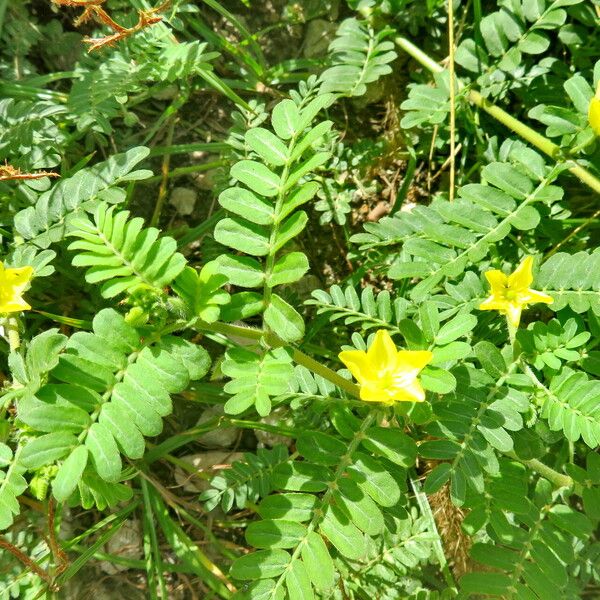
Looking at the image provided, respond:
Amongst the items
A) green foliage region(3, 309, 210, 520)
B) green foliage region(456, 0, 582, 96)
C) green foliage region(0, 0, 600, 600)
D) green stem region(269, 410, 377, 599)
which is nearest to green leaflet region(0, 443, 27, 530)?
green foliage region(0, 0, 600, 600)

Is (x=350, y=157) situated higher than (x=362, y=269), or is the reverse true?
(x=350, y=157)

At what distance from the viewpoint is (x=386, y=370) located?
1707 mm

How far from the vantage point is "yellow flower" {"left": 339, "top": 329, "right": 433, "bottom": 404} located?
1.61 metres

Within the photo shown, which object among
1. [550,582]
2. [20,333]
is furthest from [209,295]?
[550,582]

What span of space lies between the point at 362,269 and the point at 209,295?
44.0 inches

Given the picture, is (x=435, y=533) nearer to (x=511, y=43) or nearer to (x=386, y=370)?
(x=386, y=370)

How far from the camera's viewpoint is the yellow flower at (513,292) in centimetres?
189

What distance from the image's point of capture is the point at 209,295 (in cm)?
158

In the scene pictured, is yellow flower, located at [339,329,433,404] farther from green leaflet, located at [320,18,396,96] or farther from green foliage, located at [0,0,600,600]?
green leaflet, located at [320,18,396,96]

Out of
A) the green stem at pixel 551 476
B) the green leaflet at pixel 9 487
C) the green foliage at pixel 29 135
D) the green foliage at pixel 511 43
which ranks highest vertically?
the green foliage at pixel 511 43

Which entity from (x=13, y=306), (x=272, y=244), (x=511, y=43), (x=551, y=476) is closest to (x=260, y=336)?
(x=272, y=244)

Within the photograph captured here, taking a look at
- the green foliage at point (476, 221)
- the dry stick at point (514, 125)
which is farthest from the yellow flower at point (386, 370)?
the dry stick at point (514, 125)

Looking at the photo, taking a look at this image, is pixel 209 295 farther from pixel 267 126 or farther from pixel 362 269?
pixel 267 126

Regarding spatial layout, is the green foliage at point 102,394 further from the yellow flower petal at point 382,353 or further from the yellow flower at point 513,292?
the yellow flower at point 513,292
